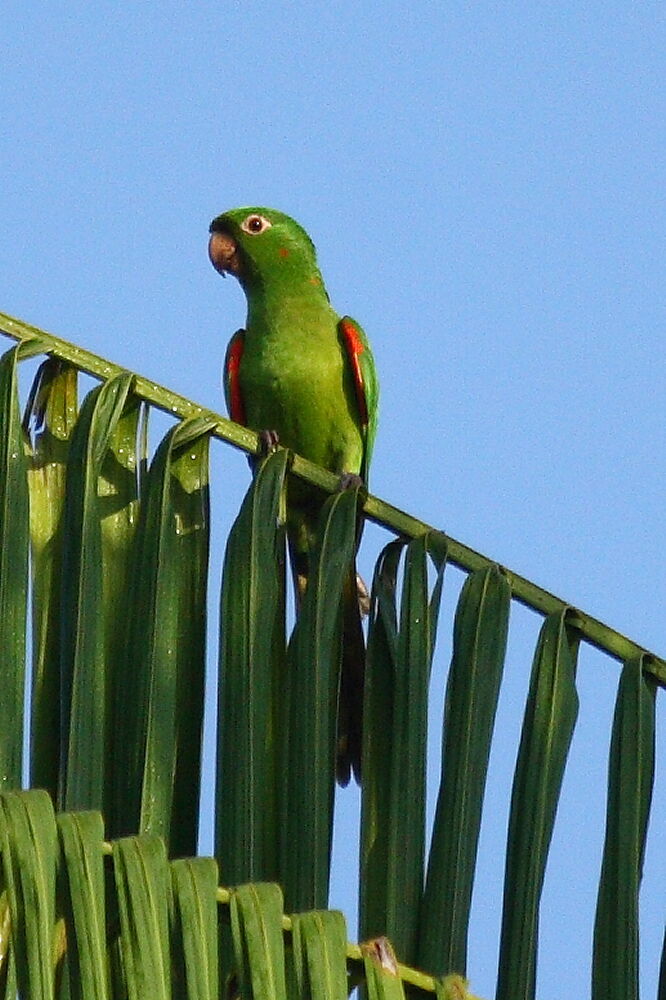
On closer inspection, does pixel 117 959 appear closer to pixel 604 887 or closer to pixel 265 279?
pixel 604 887

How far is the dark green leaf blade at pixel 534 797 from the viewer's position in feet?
9.79

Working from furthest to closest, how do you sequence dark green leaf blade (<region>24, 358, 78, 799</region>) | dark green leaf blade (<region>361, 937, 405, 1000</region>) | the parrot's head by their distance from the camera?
1. the parrot's head
2. dark green leaf blade (<region>24, 358, 78, 799</region>)
3. dark green leaf blade (<region>361, 937, 405, 1000</region>)

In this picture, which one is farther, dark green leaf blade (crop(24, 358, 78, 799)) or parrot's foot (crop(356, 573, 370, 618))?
parrot's foot (crop(356, 573, 370, 618))

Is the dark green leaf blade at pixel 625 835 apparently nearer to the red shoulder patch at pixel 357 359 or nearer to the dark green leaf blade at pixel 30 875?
the dark green leaf blade at pixel 30 875

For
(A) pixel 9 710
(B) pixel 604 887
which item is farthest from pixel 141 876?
(B) pixel 604 887

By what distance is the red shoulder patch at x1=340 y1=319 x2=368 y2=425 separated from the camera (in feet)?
19.7

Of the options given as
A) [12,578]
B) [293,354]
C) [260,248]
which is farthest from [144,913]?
[260,248]

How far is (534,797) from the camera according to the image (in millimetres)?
3119

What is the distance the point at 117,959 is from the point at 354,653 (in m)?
1.63

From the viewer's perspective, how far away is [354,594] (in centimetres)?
412

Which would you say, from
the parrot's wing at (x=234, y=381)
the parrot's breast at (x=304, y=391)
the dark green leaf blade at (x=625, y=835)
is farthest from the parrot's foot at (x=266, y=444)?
the parrot's wing at (x=234, y=381)

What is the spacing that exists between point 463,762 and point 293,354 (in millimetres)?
2998

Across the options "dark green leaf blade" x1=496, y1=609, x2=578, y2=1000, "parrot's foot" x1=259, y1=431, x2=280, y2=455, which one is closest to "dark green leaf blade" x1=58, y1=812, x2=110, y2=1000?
"dark green leaf blade" x1=496, y1=609, x2=578, y2=1000

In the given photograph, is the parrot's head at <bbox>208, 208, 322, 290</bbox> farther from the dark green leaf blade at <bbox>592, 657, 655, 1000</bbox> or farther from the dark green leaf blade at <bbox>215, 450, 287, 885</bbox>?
the dark green leaf blade at <bbox>592, 657, 655, 1000</bbox>
